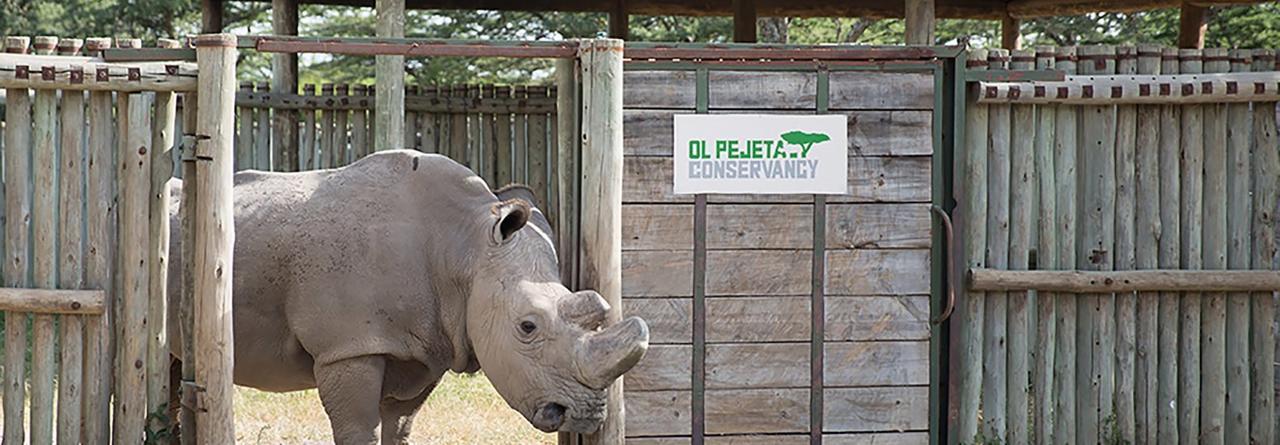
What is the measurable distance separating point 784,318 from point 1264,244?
257cm

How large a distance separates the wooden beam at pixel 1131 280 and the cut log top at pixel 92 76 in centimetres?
398

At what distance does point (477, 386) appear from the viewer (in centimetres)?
1241

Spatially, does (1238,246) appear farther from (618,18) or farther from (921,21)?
(618,18)

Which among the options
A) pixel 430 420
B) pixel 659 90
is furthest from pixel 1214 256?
pixel 430 420

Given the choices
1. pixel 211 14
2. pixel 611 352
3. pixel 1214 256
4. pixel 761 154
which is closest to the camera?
pixel 611 352

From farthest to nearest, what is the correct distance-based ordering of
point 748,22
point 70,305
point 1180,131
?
1. point 748,22
2. point 1180,131
3. point 70,305

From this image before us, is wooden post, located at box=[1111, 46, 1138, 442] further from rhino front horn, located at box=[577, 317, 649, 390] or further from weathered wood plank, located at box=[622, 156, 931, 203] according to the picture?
rhino front horn, located at box=[577, 317, 649, 390]

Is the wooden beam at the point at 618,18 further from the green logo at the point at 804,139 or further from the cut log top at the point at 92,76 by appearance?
the cut log top at the point at 92,76

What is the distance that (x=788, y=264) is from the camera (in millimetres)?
8438

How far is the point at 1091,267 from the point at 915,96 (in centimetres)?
135

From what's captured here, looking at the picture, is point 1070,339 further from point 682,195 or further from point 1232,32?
point 1232,32

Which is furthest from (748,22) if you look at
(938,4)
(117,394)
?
(117,394)

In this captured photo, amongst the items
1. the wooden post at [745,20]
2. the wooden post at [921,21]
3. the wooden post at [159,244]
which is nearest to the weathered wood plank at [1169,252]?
the wooden post at [921,21]

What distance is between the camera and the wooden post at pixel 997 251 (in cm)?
872
